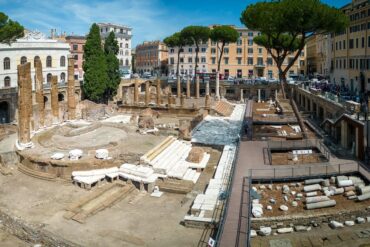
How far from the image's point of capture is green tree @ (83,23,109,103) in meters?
54.1

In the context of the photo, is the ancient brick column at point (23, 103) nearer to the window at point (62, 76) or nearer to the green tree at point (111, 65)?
the green tree at point (111, 65)

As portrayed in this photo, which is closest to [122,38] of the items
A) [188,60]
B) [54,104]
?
[188,60]

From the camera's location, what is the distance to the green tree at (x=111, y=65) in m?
56.9

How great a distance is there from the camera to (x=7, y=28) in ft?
128

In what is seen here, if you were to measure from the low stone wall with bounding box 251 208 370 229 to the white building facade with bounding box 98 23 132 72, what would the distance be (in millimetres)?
74847

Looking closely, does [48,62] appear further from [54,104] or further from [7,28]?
[54,104]

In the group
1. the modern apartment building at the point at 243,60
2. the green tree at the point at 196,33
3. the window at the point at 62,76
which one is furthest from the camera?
the modern apartment building at the point at 243,60

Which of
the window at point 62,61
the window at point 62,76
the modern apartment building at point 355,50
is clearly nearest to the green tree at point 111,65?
the window at point 62,61

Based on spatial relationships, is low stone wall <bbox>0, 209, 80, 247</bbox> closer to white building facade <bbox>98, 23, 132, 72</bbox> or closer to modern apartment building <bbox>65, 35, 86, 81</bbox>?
modern apartment building <bbox>65, 35, 86, 81</bbox>

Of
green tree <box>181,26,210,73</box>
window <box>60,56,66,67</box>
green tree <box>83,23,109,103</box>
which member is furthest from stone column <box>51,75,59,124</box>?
green tree <box>181,26,210,73</box>

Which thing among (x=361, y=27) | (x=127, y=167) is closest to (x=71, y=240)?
(x=127, y=167)

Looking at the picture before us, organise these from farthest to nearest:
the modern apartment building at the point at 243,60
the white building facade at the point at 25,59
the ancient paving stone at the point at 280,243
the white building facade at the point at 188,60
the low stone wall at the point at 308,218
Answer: the white building facade at the point at 188,60 < the modern apartment building at the point at 243,60 < the white building facade at the point at 25,59 < the low stone wall at the point at 308,218 < the ancient paving stone at the point at 280,243

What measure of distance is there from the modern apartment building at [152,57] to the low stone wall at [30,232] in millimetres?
83405

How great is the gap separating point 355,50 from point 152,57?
216ft
